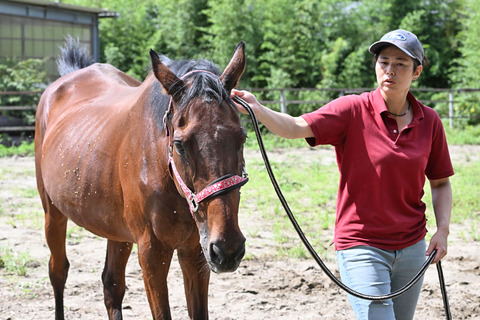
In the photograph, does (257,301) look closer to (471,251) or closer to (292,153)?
(471,251)

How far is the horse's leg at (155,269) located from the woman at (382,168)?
2.87ft

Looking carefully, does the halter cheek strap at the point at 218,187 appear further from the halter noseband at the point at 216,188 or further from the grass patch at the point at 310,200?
the grass patch at the point at 310,200

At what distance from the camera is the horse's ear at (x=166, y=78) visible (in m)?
2.59

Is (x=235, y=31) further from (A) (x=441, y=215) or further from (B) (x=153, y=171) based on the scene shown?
(A) (x=441, y=215)

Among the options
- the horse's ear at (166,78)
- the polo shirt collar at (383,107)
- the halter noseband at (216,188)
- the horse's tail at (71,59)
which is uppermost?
the horse's tail at (71,59)

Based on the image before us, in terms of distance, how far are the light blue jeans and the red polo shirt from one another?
0.13 ft

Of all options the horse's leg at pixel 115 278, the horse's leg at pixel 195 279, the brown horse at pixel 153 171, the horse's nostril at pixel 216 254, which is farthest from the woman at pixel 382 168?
the horse's leg at pixel 115 278

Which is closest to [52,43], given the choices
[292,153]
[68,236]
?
[292,153]

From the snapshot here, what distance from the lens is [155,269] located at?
120 inches

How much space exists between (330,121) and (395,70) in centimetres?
35

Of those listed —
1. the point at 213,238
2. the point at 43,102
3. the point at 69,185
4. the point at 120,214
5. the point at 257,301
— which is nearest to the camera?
the point at 213,238

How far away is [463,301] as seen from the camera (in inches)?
172

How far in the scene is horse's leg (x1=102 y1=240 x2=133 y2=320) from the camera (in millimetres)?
3895

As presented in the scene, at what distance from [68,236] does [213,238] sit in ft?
Result: 13.1
